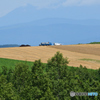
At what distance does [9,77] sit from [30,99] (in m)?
3.87

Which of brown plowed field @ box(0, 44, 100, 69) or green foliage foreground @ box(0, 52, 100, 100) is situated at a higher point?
brown plowed field @ box(0, 44, 100, 69)

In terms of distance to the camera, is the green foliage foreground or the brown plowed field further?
the brown plowed field

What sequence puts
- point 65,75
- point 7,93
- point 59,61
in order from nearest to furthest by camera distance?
point 7,93
point 65,75
point 59,61

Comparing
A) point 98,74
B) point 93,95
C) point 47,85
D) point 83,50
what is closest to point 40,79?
point 47,85

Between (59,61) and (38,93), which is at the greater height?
(59,61)

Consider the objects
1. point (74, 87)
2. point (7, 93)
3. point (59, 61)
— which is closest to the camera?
point (7, 93)

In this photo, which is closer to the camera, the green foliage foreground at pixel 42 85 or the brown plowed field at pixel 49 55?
the green foliage foreground at pixel 42 85

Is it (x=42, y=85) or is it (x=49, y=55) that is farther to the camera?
(x=49, y=55)

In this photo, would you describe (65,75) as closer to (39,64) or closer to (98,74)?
(39,64)

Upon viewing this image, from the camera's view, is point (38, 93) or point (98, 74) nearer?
point (38, 93)

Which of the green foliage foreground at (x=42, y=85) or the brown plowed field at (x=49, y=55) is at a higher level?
the brown plowed field at (x=49, y=55)

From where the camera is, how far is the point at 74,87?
438 inches

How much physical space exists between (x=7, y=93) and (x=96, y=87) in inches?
156

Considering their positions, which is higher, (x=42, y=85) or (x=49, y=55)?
(x=49, y=55)
